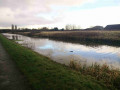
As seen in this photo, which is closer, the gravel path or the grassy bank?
the gravel path

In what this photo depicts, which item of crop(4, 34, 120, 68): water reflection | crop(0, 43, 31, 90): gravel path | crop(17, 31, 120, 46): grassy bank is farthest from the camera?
crop(17, 31, 120, 46): grassy bank

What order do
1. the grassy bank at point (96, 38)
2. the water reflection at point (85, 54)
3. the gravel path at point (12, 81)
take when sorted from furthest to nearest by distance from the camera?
the grassy bank at point (96, 38) < the water reflection at point (85, 54) < the gravel path at point (12, 81)

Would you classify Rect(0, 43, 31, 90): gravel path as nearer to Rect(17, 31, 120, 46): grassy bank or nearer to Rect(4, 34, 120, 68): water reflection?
Rect(4, 34, 120, 68): water reflection

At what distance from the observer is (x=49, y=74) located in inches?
215

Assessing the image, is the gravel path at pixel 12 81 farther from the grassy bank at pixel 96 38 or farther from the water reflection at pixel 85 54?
the grassy bank at pixel 96 38

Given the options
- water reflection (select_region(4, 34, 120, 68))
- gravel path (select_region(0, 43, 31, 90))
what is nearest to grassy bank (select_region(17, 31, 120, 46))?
water reflection (select_region(4, 34, 120, 68))

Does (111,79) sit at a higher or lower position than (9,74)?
lower

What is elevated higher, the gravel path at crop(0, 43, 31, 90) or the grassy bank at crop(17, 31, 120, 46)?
the grassy bank at crop(17, 31, 120, 46)

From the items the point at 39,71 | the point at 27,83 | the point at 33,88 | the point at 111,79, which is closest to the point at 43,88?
the point at 33,88

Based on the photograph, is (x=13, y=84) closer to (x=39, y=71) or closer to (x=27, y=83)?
(x=27, y=83)

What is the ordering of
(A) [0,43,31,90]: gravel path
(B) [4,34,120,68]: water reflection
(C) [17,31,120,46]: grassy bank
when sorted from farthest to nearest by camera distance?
(C) [17,31,120,46]: grassy bank
(B) [4,34,120,68]: water reflection
(A) [0,43,31,90]: gravel path

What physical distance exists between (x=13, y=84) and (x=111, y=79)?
494 cm

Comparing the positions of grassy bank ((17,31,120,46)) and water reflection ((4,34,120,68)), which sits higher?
grassy bank ((17,31,120,46))

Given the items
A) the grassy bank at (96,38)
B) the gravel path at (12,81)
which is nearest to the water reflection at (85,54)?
the gravel path at (12,81)
